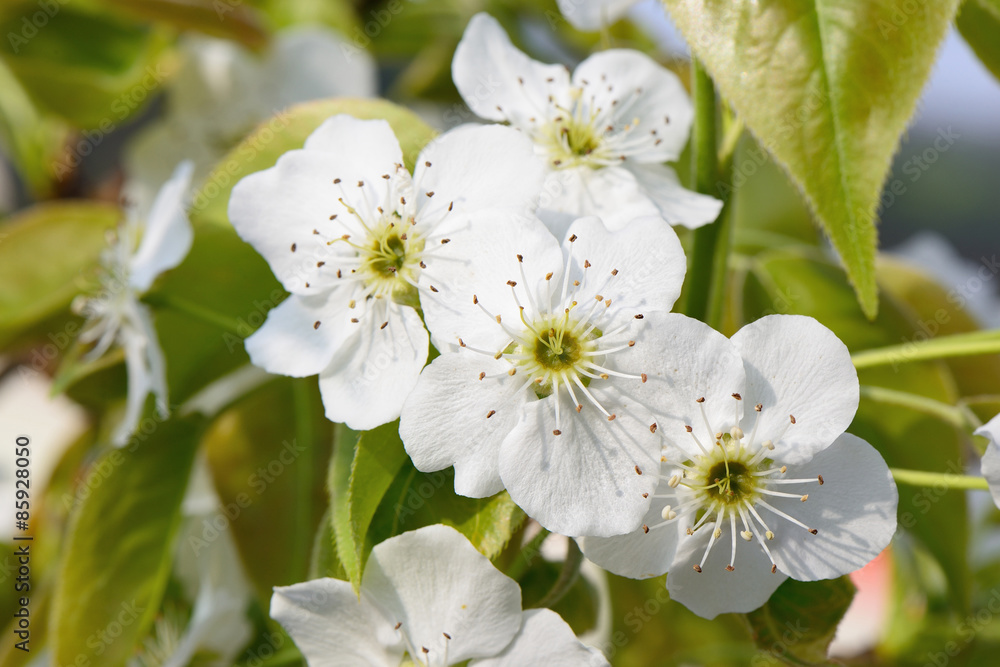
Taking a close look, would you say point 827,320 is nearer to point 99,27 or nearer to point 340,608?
point 340,608

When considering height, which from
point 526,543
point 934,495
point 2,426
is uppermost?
point 526,543

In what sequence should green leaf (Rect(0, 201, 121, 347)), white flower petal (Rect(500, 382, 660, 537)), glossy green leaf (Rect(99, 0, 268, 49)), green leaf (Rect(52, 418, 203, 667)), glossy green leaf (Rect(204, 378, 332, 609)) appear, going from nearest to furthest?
white flower petal (Rect(500, 382, 660, 537)), green leaf (Rect(52, 418, 203, 667)), glossy green leaf (Rect(204, 378, 332, 609)), green leaf (Rect(0, 201, 121, 347)), glossy green leaf (Rect(99, 0, 268, 49))

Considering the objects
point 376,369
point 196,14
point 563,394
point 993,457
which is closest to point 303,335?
point 376,369

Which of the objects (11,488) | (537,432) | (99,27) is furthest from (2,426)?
(537,432)

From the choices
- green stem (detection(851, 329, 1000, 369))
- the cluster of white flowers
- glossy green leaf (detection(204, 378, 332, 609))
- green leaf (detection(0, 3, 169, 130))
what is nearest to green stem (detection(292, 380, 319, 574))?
glossy green leaf (detection(204, 378, 332, 609))

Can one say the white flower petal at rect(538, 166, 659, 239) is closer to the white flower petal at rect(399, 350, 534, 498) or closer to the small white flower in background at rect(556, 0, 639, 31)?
the white flower petal at rect(399, 350, 534, 498)

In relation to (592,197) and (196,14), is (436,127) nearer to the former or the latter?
(196,14)
